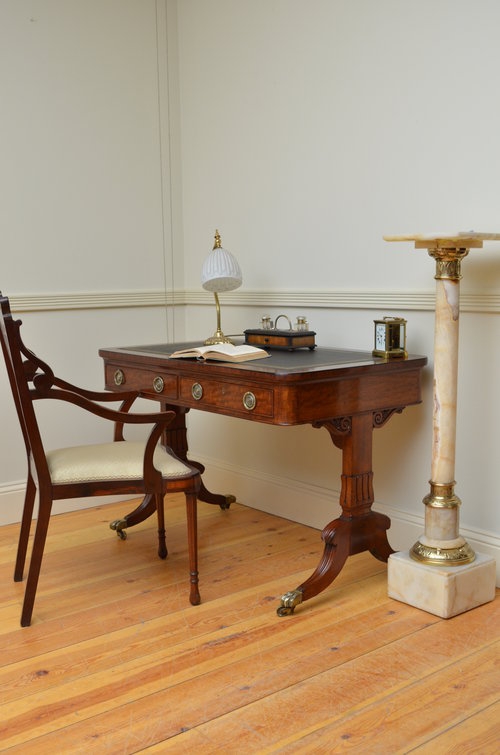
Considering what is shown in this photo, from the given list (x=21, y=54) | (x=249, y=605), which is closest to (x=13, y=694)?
(x=249, y=605)

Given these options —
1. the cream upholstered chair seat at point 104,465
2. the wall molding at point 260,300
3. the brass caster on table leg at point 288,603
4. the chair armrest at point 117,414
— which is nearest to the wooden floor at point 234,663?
the brass caster on table leg at point 288,603

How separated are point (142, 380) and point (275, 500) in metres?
0.97

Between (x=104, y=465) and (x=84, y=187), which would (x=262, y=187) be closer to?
(x=84, y=187)

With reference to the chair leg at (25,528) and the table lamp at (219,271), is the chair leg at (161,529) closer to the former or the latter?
the chair leg at (25,528)

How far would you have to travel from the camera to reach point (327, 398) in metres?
2.65

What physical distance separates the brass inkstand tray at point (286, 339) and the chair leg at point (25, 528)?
104cm

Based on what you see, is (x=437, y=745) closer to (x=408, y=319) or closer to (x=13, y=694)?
(x=13, y=694)

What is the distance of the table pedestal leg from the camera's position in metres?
2.78

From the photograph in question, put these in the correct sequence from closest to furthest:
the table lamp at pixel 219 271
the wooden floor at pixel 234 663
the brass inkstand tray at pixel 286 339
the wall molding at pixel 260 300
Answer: the wooden floor at pixel 234 663 → the wall molding at pixel 260 300 → the brass inkstand tray at pixel 286 339 → the table lamp at pixel 219 271

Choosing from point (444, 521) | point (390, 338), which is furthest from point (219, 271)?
point (444, 521)

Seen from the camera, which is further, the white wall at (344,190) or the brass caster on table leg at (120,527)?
the brass caster on table leg at (120,527)

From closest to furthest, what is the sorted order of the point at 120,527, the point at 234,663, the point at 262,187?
the point at 234,663 → the point at 120,527 → the point at 262,187

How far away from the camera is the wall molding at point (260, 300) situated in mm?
3024

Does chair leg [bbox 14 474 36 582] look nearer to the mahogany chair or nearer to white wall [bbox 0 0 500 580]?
the mahogany chair
